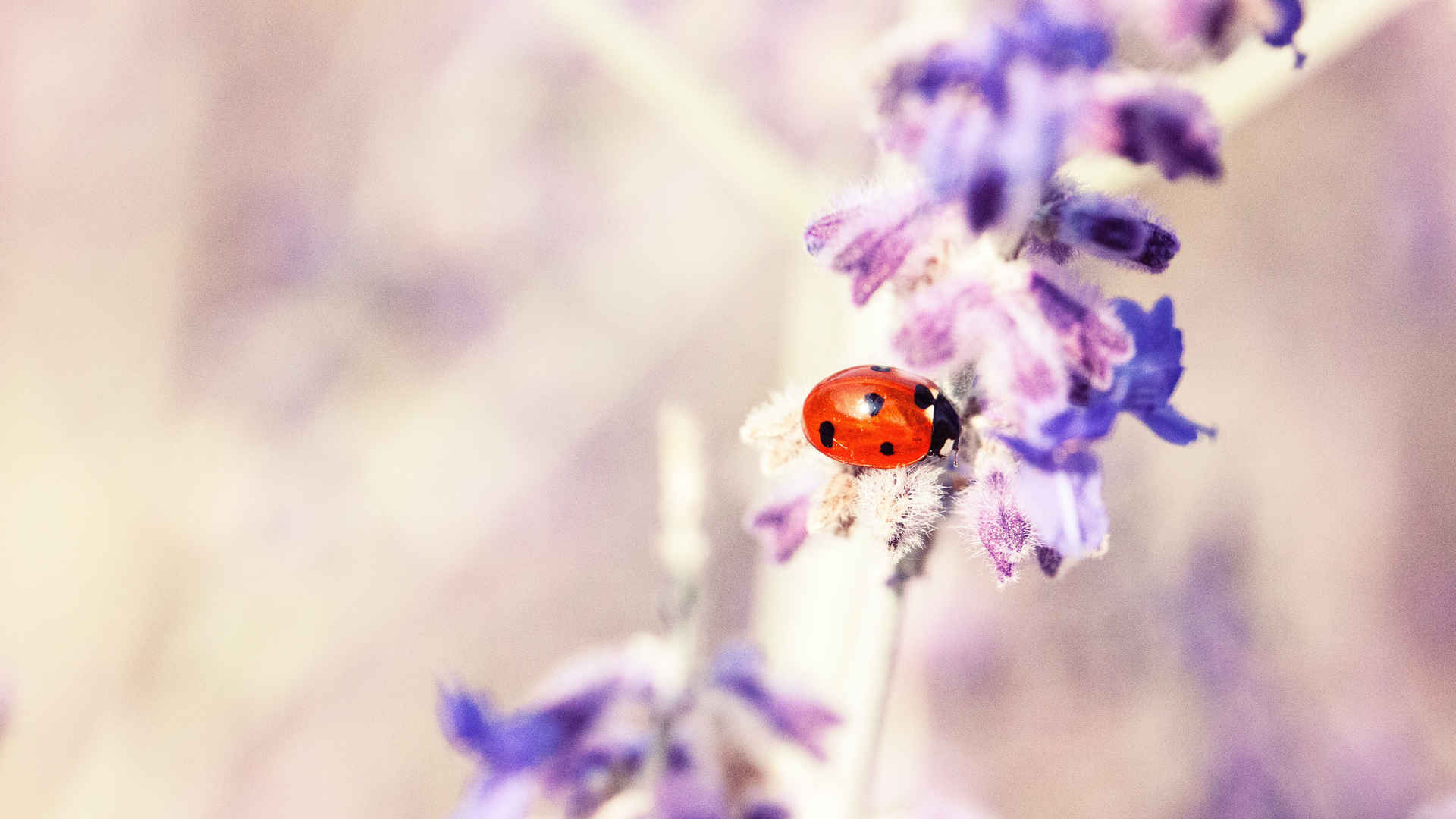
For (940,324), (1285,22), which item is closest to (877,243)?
(940,324)

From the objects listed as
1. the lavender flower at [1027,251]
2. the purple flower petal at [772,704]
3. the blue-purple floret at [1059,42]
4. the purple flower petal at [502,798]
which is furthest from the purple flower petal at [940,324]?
the purple flower petal at [502,798]

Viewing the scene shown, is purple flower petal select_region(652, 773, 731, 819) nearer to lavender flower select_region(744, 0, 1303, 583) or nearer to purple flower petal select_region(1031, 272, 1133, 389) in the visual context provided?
lavender flower select_region(744, 0, 1303, 583)

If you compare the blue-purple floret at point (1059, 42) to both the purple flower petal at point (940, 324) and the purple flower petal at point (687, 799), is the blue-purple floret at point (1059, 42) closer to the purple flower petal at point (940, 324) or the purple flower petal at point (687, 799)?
the purple flower petal at point (940, 324)

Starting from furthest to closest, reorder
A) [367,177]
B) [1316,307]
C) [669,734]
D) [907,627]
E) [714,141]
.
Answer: [367,177]
[1316,307]
[907,627]
[714,141]
[669,734]

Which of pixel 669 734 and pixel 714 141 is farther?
pixel 714 141

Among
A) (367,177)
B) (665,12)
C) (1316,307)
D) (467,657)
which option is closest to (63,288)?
(367,177)

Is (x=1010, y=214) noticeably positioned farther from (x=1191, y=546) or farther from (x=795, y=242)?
(x=1191, y=546)
